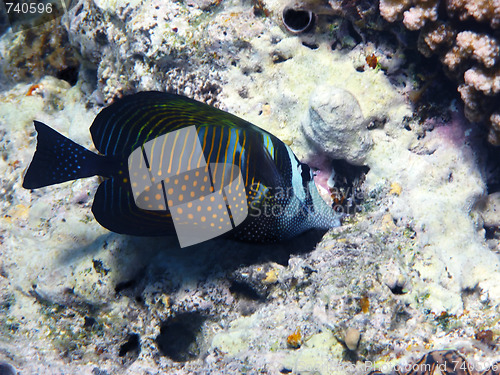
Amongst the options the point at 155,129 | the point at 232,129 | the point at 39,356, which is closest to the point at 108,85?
the point at 155,129

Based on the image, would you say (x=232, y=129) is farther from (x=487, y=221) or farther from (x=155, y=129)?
(x=487, y=221)

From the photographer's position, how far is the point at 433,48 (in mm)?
2793

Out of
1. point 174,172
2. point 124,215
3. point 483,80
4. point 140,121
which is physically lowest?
point 124,215

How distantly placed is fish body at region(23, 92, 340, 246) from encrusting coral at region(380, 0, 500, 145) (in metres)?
1.55

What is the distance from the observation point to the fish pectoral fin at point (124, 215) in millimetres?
2396

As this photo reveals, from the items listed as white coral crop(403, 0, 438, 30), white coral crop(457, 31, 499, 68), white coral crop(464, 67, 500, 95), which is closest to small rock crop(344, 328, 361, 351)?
white coral crop(464, 67, 500, 95)

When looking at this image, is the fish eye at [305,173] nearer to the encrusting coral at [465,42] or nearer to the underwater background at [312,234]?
the underwater background at [312,234]

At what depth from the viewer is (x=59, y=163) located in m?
2.42

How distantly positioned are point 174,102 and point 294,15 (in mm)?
1540

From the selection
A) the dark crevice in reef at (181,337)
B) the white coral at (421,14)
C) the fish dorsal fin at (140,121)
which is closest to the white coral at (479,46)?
the white coral at (421,14)

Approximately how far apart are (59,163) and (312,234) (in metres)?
2.03

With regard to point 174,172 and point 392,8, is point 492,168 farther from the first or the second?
point 174,172

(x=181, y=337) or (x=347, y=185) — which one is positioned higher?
(x=347, y=185)

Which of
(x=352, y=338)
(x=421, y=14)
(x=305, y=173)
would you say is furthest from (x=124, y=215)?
(x=421, y=14)
